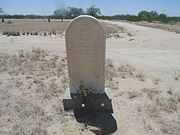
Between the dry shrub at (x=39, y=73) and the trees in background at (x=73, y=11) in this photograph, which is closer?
the dry shrub at (x=39, y=73)

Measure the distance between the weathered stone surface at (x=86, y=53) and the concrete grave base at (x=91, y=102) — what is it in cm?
21

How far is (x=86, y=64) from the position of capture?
222 inches

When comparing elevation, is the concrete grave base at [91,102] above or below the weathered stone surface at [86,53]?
below

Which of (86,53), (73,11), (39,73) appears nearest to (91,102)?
(86,53)

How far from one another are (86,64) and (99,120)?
124 centimetres

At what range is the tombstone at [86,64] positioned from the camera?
17.5ft

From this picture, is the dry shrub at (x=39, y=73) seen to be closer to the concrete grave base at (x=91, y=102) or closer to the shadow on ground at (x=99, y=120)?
the concrete grave base at (x=91, y=102)

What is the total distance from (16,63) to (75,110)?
18.8ft

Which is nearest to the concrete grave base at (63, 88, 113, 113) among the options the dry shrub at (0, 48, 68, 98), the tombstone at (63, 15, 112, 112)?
the tombstone at (63, 15, 112, 112)

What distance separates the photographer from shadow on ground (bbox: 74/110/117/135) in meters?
4.78

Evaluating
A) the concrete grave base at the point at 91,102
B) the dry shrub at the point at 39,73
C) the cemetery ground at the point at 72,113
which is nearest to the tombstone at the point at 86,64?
the concrete grave base at the point at 91,102

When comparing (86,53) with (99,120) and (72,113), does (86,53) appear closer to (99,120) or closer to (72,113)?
(72,113)

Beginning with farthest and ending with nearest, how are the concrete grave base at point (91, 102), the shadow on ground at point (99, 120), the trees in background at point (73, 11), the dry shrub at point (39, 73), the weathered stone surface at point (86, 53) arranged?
the trees in background at point (73, 11)
the dry shrub at point (39, 73)
the concrete grave base at point (91, 102)
the weathered stone surface at point (86, 53)
the shadow on ground at point (99, 120)

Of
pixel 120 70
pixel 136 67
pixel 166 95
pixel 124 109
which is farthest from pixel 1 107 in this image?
pixel 136 67
